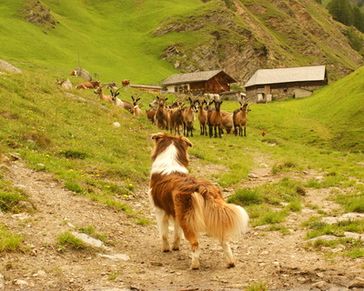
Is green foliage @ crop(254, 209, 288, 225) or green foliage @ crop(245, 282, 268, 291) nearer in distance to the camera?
green foliage @ crop(245, 282, 268, 291)

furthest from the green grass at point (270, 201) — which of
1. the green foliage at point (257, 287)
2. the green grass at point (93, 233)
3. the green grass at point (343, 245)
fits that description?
the green foliage at point (257, 287)

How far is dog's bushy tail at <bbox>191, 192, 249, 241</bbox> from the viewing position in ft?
29.6

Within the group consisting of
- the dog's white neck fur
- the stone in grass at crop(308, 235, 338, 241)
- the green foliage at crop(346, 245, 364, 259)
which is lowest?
the stone in grass at crop(308, 235, 338, 241)

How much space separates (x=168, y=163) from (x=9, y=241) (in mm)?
3505

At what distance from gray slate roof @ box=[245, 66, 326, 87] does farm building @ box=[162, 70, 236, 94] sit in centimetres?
1066

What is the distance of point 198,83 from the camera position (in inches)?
3792

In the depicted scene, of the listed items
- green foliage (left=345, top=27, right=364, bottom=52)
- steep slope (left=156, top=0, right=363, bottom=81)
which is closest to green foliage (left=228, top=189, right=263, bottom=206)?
steep slope (left=156, top=0, right=363, bottom=81)

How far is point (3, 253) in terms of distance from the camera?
29.7 ft

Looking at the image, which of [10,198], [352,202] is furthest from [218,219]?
[352,202]

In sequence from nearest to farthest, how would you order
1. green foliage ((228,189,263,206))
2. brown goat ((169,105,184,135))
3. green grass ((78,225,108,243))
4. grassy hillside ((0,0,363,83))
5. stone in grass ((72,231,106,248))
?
1. stone in grass ((72,231,106,248))
2. green grass ((78,225,108,243))
3. green foliage ((228,189,263,206))
4. brown goat ((169,105,184,135))
5. grassy hillside ((0,0,363,83))

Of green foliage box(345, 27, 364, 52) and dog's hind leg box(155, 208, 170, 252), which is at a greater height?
green foliage box(345, 27, 364, 52)

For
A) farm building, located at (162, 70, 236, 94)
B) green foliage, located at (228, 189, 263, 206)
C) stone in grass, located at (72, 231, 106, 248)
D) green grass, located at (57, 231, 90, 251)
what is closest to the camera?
green grass, located at (57, 231, 90, 251)

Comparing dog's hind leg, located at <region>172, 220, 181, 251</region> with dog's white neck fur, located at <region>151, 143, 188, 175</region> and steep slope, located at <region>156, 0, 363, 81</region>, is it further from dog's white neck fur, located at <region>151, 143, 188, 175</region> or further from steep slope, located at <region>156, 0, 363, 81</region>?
steep slope, located at <region>156, 0, 363, 81</region>

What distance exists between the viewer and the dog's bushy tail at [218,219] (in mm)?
9023
